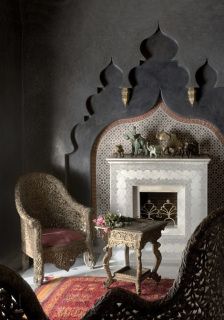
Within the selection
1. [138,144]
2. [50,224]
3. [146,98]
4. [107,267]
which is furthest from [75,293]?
[146,98]

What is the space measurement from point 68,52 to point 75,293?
3.11 metres

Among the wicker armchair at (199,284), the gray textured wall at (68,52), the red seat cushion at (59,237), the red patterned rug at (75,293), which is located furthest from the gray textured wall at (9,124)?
the wicker armchair at (199,284)

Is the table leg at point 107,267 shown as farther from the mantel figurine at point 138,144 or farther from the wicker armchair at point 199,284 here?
the wicker armchair at point 199,284

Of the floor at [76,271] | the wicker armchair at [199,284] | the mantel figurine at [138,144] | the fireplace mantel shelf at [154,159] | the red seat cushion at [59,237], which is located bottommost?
the floor at [76,271]

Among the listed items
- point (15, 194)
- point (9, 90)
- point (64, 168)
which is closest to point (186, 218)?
point (64, 168)

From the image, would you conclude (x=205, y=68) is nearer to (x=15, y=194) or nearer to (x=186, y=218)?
(x=186, y=218)

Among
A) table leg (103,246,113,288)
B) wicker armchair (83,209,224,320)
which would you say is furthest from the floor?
wicker armchair (83,209,224,320)

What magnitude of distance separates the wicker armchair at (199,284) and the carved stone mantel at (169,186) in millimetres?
3917

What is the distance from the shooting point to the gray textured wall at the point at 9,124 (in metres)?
5.44

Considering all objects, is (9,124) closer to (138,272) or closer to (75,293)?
(75,293)

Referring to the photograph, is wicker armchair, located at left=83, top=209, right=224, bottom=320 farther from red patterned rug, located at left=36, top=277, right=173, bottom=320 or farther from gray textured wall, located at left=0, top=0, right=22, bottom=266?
gray textured wall, located at left=0, top=0, right=22, bottom=266

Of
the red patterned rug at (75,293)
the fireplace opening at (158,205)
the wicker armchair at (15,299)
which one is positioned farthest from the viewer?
the fireplace opening at (158,205)

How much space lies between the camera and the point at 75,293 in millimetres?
4625

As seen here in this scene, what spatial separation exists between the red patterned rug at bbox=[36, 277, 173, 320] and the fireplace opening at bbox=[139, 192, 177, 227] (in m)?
1.20
